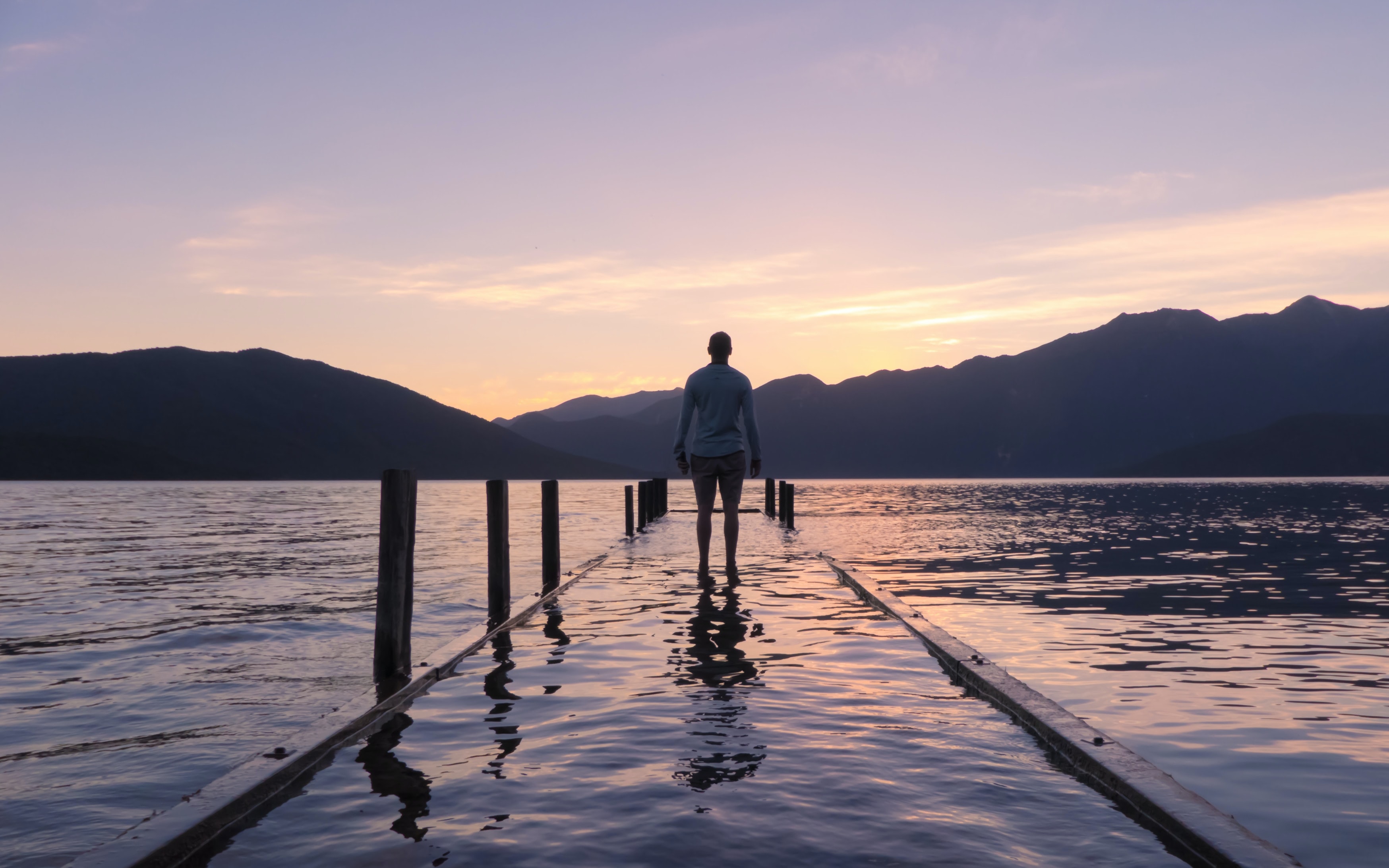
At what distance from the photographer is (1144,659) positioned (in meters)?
8.16

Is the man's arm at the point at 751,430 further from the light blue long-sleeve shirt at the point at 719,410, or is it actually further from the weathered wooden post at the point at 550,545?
the weathered wooden post at the point at 550,545

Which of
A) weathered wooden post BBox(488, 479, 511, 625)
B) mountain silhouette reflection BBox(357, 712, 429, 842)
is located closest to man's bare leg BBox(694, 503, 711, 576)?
weathered wooden post BBox(488, 479, 511, 625)

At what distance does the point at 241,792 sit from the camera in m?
3.92

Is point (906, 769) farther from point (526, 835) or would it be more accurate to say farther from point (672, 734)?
point (526, 835)

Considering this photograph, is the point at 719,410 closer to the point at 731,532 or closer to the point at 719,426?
the point at 719,426

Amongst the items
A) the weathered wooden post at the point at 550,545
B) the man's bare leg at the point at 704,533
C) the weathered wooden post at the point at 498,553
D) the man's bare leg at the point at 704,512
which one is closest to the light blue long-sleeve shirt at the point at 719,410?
the man's bare leg at the point at 704,512

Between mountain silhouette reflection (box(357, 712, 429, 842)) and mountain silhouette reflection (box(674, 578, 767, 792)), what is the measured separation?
108 centimetres

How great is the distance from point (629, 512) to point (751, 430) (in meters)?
12.3

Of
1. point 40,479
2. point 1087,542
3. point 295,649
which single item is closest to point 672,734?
point 295,649

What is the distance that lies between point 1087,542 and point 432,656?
62.9 ft

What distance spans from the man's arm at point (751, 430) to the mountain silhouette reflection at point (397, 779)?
18.6ft

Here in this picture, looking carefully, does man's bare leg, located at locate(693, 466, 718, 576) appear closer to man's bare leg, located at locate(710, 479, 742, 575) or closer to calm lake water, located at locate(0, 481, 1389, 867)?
man's bare leg, located at locate(710, 479, 742, 575)

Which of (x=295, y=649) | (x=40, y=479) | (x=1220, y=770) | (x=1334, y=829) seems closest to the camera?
(x=1334, y=829)

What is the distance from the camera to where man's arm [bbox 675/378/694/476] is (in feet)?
34.5
